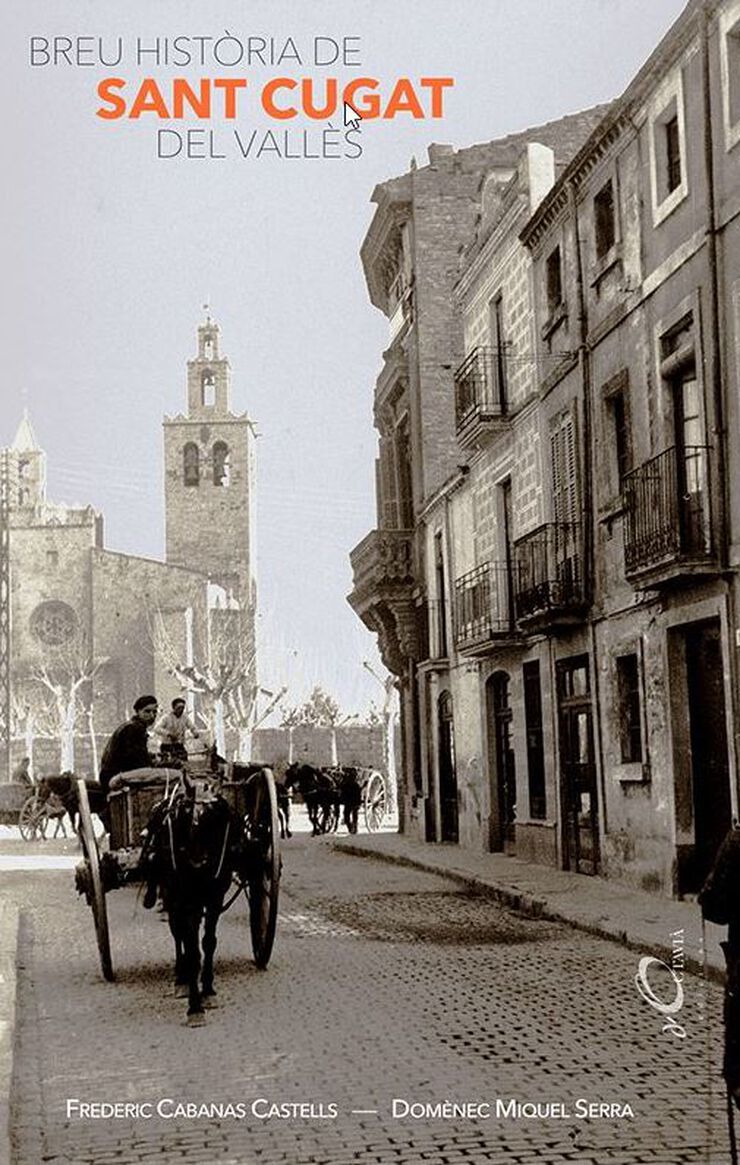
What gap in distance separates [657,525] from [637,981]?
223 inches

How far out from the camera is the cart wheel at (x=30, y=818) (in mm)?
33656

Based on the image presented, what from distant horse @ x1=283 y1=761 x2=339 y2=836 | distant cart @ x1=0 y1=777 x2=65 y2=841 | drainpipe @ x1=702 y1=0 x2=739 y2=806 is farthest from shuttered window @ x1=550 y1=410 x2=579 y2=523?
distant cart @ x1=0 y1=777 x2=65 y2=841

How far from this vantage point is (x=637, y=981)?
10586 mm

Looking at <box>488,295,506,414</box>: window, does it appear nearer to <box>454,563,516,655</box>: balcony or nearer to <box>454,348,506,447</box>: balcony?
<box>454,348,506,447</box>: balcony

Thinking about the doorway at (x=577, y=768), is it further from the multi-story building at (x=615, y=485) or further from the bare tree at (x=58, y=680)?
the bare tree at (x=58, y=680)

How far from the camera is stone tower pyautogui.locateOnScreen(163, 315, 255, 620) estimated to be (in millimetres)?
82062

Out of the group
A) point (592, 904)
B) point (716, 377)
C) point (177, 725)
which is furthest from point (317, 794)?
point (716, 377)

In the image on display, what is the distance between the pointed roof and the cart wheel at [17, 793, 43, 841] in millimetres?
71302

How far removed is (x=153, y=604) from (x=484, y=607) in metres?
51.6

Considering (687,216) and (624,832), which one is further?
(624,832)

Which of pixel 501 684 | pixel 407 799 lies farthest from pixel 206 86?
pixel 407 799

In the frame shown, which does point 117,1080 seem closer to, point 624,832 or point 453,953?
point 453,953

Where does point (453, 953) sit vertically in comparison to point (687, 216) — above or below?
below

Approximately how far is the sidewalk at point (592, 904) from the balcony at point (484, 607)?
309 cm
